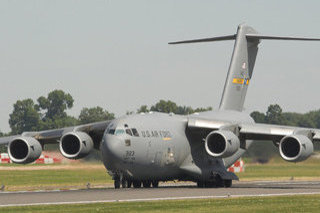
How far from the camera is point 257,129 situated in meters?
34.2

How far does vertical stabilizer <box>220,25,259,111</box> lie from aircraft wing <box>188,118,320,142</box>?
6.20 m

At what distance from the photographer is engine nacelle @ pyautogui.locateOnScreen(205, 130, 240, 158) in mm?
31945

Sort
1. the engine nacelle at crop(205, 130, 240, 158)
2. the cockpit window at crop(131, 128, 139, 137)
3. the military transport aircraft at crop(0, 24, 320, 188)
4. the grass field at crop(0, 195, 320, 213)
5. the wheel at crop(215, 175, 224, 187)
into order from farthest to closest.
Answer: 1. the wheel at crop(215, 175, 224, 187)
2. the engine nacelle at crop(205, 130, 240, 158)
3. the cockpit window at crop(131, 128, 139, 137)
4. the military transport aircraft at crop(0, 24, 320, 188)
5. the grass field at crop(0, 195, 320, 213)

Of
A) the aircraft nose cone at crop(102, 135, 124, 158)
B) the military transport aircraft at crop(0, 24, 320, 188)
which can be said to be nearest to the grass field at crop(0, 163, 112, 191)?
the military transport aircraft at crop(0, 24, 320, 188)

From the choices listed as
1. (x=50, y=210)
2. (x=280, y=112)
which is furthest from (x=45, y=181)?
(x=280, y=112)

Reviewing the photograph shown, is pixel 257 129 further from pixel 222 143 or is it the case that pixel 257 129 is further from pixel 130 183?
pixel 130 183

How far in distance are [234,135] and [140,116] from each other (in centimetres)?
404

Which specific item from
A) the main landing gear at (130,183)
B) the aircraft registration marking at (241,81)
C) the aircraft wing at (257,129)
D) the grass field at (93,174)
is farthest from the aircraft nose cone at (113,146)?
the aircraft registration marking at (241,81)

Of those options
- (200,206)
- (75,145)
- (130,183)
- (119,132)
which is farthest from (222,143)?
(200,206)

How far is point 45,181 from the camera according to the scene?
44.1 metres

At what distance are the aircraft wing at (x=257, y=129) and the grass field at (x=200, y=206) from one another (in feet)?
29.7

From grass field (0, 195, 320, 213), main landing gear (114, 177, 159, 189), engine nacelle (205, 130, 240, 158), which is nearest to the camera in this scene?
grass field (0, 195, 320, 213)

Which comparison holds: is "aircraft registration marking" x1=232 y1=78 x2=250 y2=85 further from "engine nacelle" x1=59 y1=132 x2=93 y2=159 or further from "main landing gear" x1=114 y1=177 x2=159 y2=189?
"engine nacelle" x1=59 y1=132 x2=93 y2=159

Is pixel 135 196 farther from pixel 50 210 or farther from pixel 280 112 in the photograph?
pixel 280 112
